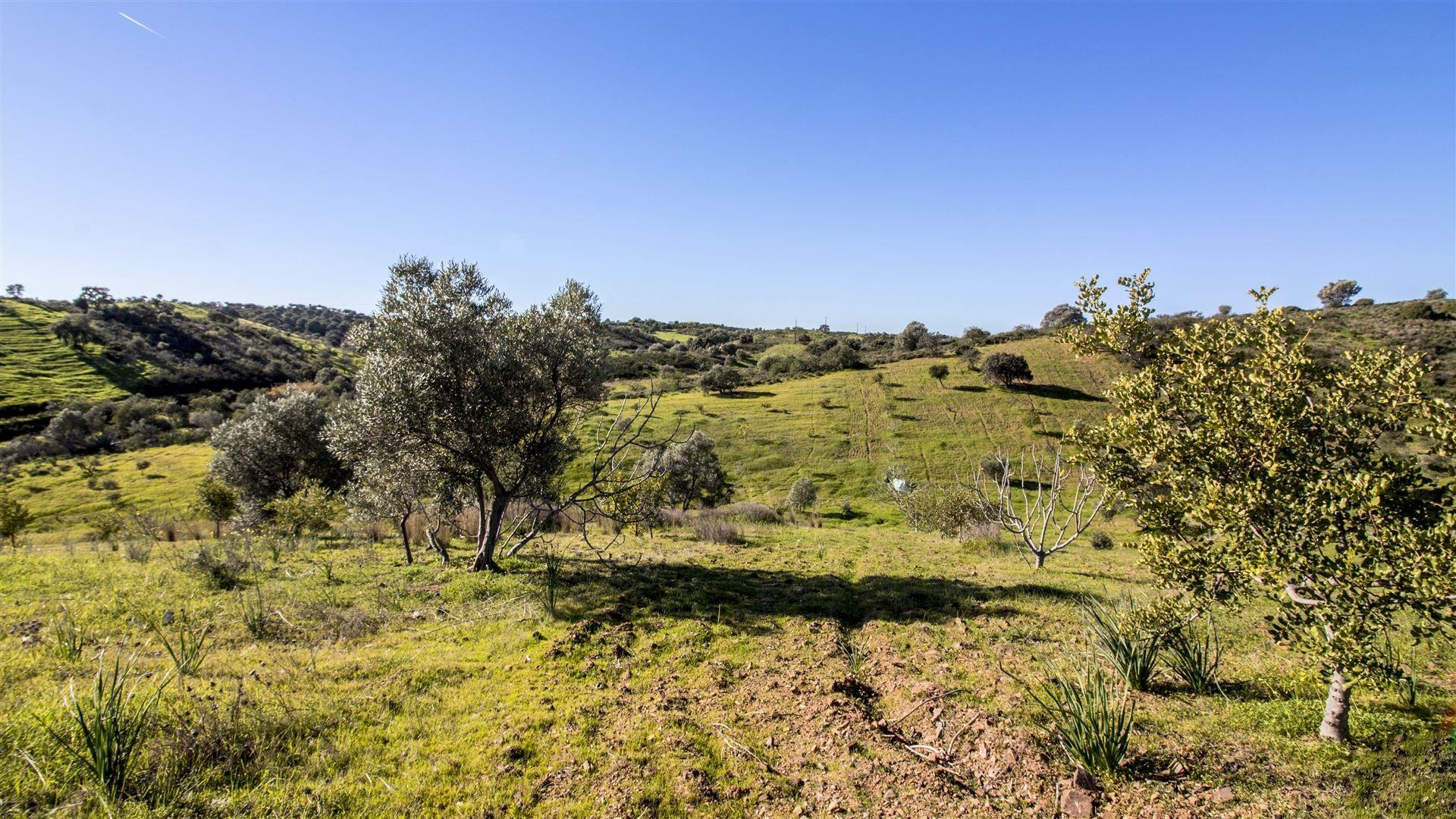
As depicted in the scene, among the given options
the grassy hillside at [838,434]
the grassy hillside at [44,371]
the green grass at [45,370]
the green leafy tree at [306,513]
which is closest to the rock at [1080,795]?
the green leafy tree at [306,513]

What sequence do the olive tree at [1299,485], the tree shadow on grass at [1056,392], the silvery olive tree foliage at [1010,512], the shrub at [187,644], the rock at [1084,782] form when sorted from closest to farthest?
the olive tree at [1299,485] < the rock at [1084,782] < the shrub at [187,644] < the silvery olive tree foliage at [1010,512] < the tree shadow on grass at [1056,392]

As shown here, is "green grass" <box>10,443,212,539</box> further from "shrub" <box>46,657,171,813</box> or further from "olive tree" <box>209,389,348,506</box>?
"shrub" <box>46,657,171,813</box>

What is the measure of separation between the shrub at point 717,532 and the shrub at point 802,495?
18.6 m

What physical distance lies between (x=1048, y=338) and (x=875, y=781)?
4030 inches

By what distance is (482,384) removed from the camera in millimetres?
15469

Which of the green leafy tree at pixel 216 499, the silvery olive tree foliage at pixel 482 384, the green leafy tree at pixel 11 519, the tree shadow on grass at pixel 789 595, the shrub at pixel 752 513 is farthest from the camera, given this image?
the shrub at pixel 752 513

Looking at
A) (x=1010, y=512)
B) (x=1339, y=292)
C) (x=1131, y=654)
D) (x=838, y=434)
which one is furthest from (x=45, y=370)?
(x=1339, y=292)

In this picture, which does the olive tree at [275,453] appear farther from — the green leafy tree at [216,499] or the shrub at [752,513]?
the shrub at [752,513]

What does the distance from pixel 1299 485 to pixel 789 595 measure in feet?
35.8

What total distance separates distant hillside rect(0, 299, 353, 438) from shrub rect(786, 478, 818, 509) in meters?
106

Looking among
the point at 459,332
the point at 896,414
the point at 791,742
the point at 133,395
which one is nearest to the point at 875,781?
the point at 791,742

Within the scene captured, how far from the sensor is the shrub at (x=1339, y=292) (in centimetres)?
11188

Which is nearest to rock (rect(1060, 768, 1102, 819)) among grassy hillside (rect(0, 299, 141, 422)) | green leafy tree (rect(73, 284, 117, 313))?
grassy hillside (rect(0, 299, 141, 422))

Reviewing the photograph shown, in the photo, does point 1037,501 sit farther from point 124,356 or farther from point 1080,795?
point 124,356
